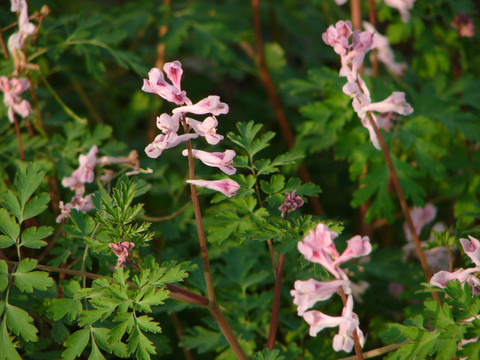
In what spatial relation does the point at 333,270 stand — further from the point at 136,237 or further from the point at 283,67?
the point at 283,67

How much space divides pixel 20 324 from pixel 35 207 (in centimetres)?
39

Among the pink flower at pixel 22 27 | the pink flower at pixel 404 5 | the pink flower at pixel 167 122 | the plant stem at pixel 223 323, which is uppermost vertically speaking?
the pink flower at pixel 22 27

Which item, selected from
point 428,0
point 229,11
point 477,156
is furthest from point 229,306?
point 229,11

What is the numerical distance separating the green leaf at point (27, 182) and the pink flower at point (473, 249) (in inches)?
55.9

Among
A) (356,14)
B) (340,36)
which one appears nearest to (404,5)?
(356,14)

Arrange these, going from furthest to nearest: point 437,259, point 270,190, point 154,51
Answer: point 154,51 < point 437,259 < point 270,190

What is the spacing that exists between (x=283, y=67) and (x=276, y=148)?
60cm

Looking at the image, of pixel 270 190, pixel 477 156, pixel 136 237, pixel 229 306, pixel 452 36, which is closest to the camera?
pixel 136 237

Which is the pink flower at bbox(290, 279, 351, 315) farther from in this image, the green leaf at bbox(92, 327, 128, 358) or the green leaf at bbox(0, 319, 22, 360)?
the green leaf at bbox(0, 319, 22, 360)

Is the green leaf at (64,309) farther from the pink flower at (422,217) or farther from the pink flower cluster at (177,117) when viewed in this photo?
the pink flower at (422,217)

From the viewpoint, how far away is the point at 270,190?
5.58 ft

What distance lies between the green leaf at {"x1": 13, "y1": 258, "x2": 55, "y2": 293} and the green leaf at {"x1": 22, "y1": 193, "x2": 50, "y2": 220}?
0.66ft

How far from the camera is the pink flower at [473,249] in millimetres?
1465

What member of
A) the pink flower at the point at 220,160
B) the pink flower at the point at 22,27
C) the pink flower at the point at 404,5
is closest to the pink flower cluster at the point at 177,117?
the pink flower at the point at 220,160
